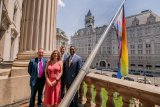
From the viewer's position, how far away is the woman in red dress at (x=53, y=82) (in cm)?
381

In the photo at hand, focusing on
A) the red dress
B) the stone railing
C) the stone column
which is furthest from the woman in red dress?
the stone column

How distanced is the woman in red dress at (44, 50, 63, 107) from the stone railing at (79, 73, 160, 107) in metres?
0.88

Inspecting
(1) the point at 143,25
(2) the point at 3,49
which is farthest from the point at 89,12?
(2) the point at 3,49

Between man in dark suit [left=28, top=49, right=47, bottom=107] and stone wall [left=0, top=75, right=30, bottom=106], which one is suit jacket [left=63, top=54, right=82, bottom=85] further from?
stone wall [left=0, top=75, right=30, bottom=106]

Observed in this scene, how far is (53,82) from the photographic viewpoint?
3.79m

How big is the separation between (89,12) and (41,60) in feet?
358

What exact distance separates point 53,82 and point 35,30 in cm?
243

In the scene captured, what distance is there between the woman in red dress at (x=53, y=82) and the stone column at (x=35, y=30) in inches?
66.0

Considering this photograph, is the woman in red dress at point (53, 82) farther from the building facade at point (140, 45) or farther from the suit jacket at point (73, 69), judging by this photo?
the building facade at point (140, 45)

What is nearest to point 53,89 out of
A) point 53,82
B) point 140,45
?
point 53,82

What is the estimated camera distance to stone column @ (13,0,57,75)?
5.48 metres

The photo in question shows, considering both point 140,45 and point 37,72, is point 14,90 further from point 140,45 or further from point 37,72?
point 140,45

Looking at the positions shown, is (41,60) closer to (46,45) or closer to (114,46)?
(46,45)

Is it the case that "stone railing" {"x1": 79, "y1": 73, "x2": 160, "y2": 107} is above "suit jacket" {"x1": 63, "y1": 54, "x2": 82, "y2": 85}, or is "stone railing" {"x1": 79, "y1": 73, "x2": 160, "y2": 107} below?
below
